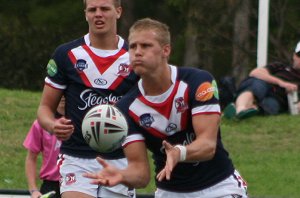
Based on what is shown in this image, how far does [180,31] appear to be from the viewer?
33.3 meters

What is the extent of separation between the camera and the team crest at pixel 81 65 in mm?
8641

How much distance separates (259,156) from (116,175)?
6901mm

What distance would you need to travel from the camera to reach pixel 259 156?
13.7 metres

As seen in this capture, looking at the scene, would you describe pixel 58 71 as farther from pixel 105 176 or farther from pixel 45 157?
pixel 105 176

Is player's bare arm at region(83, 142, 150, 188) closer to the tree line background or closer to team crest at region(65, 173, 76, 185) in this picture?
team crest at region(65, 173, 76, 185)

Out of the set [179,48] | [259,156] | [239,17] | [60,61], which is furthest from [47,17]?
[60,61]

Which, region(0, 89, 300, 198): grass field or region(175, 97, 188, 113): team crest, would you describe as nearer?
region(175, 97, 188, 113): team crest

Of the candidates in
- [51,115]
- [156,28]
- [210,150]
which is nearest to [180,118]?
[210,150]

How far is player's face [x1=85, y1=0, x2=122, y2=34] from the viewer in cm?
856

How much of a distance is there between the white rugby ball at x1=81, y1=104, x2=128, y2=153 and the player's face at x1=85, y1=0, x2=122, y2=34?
1.23m

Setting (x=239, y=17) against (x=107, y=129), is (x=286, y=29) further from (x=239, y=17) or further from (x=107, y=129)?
(x=107, y=129)

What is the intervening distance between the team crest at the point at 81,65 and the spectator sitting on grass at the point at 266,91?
629cm

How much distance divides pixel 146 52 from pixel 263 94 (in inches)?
303

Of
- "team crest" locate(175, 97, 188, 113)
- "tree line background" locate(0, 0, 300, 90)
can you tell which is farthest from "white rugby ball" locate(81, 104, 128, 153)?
"tree line background" locate(0, 0, 300, 90)
